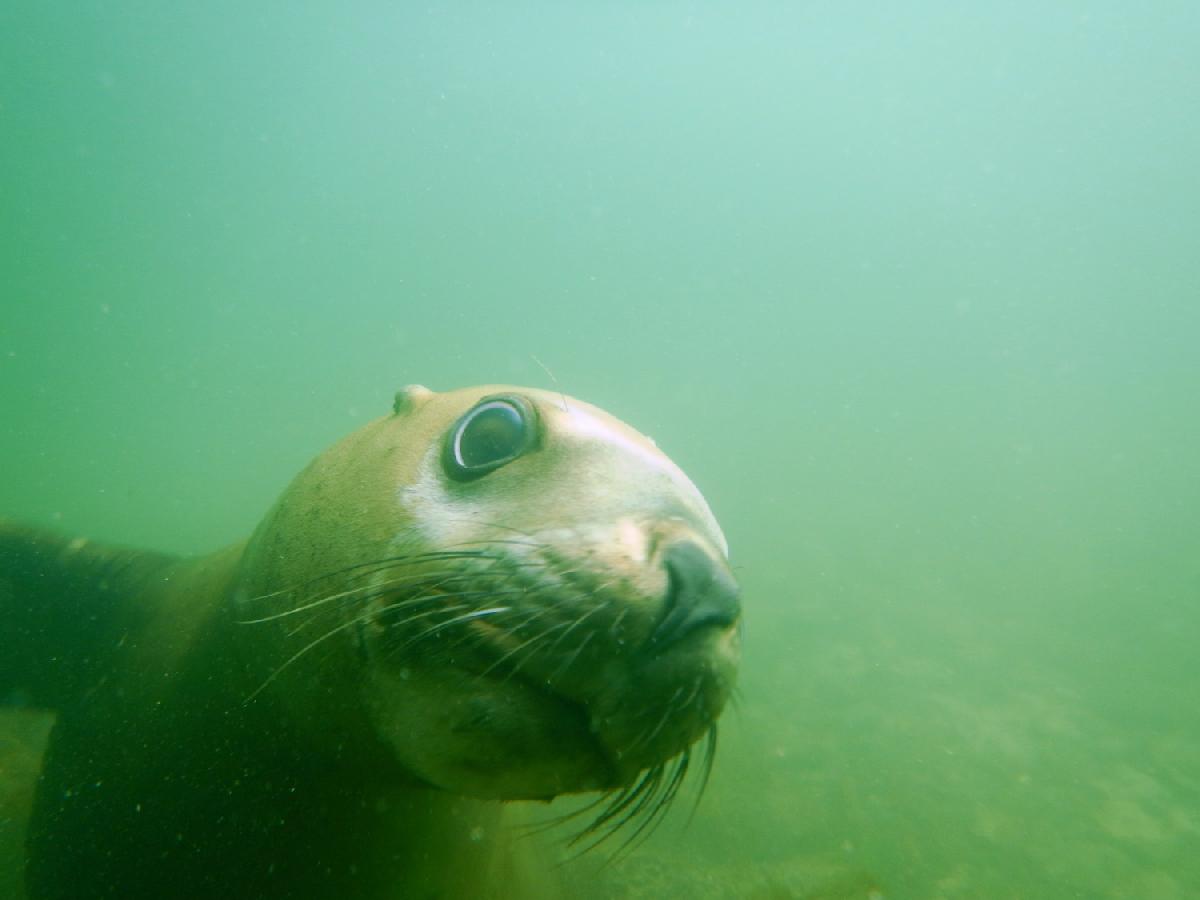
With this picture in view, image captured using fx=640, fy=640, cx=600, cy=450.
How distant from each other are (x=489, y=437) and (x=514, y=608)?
0.59m

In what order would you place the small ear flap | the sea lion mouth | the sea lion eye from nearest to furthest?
the sea lion mouth → the sea lion eye → the small ear flap

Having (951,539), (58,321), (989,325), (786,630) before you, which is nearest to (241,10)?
(786,630)

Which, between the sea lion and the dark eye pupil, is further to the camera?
the dark eye pupil

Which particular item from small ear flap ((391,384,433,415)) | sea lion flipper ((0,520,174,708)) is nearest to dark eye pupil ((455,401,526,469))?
small ear flap ((391,384,433,415))

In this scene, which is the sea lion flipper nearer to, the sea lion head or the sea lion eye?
the sea lion head

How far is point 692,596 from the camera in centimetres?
109

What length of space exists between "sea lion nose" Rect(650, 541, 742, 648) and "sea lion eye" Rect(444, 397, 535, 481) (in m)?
0.57

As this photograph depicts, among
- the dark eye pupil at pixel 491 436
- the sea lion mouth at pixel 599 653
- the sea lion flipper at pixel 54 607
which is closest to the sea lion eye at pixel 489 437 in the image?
the dark eye pupil at pixel 491 436

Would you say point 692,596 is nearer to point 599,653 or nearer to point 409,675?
point 599,653

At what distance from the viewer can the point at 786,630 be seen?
42.0 ft

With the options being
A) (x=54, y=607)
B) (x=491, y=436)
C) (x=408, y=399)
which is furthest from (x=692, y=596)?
(x=54, y=607)

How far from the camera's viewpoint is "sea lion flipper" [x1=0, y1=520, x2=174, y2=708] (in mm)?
2658

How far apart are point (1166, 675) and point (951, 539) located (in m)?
21.8

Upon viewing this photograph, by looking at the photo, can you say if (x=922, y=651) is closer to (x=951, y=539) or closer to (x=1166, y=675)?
(x=1166, y=675)
